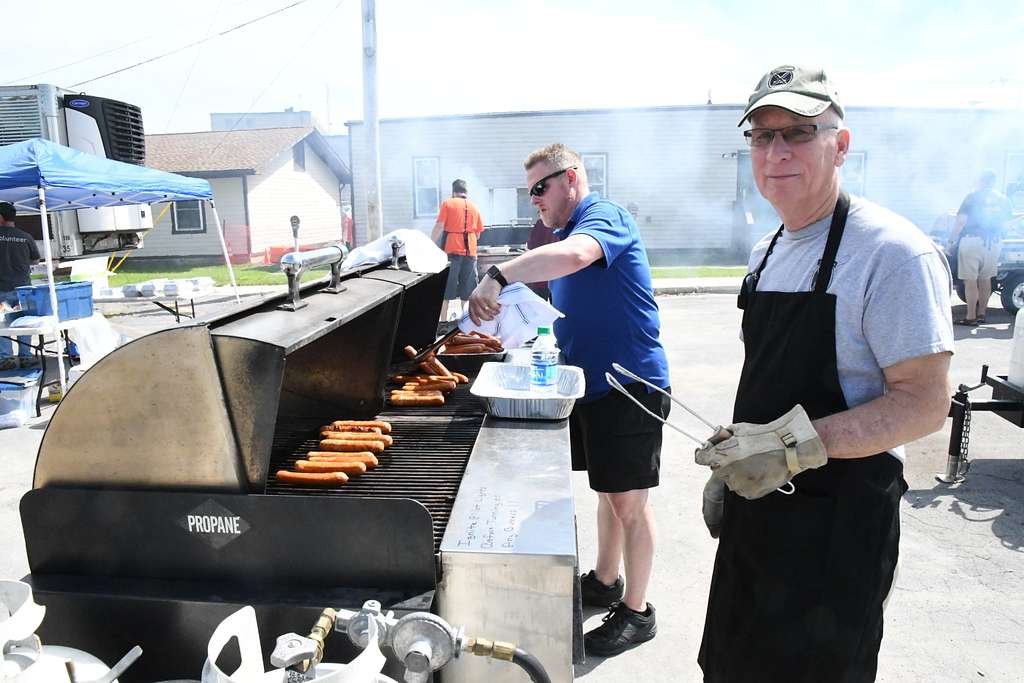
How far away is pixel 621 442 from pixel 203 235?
24552 mm

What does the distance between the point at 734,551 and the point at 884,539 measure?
440 mm

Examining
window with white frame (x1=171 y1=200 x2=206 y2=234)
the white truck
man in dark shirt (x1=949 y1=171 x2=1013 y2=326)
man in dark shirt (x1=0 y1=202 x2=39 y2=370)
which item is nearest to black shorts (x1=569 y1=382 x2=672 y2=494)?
man in dark shirt (x1=0 y1=202 x2=39 y2=370)

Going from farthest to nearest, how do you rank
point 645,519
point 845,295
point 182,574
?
point 645,519, point 182,574, point 845,295

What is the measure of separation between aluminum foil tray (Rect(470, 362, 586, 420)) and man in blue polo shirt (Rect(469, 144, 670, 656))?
296 mm

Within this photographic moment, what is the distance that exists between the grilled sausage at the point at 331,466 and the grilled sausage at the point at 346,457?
0.09 ft

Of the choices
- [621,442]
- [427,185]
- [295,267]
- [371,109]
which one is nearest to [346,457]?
[295,267]

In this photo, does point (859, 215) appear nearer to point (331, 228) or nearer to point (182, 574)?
point (182, 574)

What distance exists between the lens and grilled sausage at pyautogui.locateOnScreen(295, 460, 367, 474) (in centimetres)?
234

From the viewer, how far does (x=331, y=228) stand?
102ft

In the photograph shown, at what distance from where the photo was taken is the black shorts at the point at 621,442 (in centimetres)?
313

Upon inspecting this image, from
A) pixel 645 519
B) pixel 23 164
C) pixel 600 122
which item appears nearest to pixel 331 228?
pixel 600 122

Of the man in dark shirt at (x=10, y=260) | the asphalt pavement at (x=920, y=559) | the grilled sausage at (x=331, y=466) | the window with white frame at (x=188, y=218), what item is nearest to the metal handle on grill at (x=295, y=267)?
the grilled sausage at (x=331, y=466)

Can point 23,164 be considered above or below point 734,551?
above

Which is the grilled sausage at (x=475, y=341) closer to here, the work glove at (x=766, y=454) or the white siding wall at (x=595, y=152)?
the work glove at (x=766, y=454)
